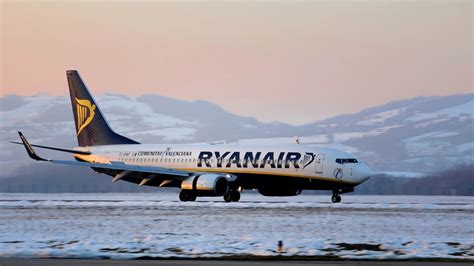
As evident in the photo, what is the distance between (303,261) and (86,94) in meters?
48.2

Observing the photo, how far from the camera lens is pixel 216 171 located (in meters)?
58.0

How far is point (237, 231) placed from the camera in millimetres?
32406

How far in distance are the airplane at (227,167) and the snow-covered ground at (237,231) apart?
16.8 ft

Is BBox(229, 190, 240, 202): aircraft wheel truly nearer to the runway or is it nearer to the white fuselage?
the white fuselage

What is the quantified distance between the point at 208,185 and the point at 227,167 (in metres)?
2.91

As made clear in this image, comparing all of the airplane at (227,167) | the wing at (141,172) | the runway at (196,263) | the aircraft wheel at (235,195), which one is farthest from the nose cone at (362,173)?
the runway at (196,263)

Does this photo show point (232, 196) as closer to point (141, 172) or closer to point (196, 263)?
point (141, 172)

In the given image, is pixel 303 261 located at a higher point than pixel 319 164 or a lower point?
lower

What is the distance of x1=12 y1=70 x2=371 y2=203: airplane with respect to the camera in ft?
176

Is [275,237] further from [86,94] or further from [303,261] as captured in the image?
[86,94]

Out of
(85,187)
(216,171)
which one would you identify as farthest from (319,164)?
(85,187)

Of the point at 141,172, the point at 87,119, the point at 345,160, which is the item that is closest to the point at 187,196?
the point at 141,172

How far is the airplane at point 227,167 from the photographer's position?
53781 mm

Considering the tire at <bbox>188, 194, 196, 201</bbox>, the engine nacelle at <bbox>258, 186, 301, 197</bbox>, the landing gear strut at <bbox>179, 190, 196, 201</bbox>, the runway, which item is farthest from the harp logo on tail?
the runway
